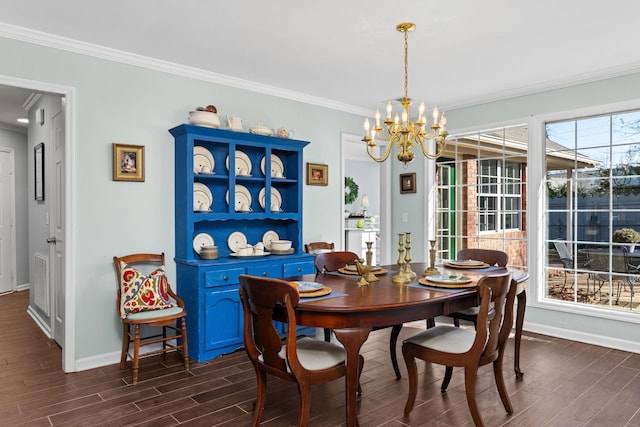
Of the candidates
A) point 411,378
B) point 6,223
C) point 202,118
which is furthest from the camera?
point 6,223

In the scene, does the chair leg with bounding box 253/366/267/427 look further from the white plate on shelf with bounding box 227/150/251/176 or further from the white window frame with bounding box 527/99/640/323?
the white window frame with bounding box 527/99/640/323

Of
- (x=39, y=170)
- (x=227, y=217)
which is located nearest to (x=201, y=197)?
(x=227, y=217)

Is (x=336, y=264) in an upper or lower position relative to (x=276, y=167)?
lower

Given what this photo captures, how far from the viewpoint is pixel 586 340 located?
4203 mm

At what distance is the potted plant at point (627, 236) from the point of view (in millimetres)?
4059

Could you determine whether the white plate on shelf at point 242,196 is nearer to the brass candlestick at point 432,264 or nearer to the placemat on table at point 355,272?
the placemat on table at point 355,272

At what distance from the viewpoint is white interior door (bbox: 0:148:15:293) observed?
655 cm

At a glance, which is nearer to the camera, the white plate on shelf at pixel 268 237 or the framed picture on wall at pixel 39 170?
the white plate on shelf at pixel 268 237

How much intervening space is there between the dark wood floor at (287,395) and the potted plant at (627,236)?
101cm

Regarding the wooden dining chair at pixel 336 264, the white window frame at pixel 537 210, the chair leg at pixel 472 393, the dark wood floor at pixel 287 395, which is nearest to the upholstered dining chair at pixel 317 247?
the wooden dining chair at pixel 336 264

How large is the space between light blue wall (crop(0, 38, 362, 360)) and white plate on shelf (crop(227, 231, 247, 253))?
1.87 ft

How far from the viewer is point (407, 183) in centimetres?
580

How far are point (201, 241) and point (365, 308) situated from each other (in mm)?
2314

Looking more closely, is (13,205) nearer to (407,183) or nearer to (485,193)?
(407,183)
